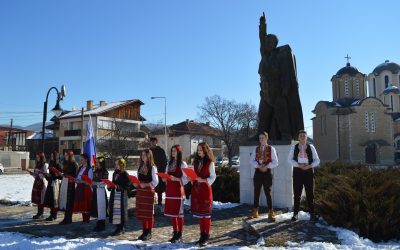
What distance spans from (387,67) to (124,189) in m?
67.8

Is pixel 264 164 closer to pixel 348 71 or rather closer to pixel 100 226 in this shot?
pixel 100 226

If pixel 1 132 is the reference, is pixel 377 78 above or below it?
above

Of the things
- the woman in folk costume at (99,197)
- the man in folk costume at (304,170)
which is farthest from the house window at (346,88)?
the woman in folk costume at (99,197)

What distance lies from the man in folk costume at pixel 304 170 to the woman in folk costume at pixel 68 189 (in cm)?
500

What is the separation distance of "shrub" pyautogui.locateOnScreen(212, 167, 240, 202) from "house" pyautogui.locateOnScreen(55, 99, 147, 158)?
117 feet

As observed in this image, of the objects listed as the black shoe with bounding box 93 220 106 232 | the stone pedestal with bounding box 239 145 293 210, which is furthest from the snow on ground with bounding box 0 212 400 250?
the stone pedestal with bounding box 239 145 293 210

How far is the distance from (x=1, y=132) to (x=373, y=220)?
A: 93.7 metres

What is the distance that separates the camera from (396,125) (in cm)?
6316

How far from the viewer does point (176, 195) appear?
711cm

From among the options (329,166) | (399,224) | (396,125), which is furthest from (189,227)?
(396,125)

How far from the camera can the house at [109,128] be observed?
4844 cm

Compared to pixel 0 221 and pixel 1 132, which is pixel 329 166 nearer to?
pixel 0 221

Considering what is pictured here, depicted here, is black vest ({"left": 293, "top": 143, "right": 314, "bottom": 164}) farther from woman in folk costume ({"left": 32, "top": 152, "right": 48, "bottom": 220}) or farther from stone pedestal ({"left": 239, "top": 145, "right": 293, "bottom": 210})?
woman in folk costume ({"left": 32, "top": 152, "right": 48, "bottom": 220})

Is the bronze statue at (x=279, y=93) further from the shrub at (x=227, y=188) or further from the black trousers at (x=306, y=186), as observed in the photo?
the black trousers at (x=306, y=186)
